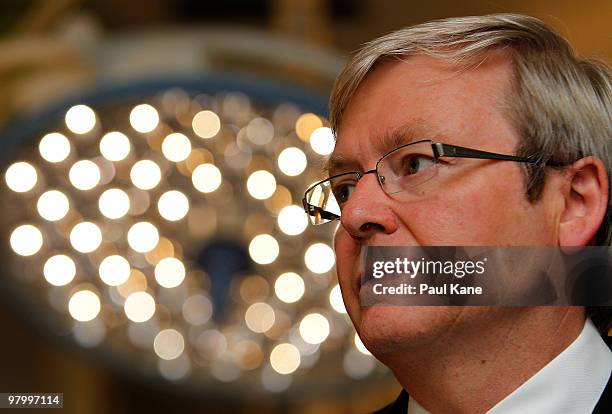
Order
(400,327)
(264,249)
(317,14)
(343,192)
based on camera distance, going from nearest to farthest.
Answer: (400,327)
(343,192)
(264,249)
(317,14)

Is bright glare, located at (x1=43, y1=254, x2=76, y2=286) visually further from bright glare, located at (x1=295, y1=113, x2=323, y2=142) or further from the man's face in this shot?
the man's face

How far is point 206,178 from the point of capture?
4.11 feet

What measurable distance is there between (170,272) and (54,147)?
0.17 meters

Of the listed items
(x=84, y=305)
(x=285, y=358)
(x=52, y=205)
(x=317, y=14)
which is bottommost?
(x=285, y=358)

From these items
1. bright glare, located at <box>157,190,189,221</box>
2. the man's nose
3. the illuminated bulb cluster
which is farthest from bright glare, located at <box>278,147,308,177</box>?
the man's nose

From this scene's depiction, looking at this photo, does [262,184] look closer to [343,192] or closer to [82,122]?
[82,122]

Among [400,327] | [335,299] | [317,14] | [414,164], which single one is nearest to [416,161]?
[414,164]

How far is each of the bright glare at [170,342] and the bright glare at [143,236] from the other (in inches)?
3.5

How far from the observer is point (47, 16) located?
1.65m

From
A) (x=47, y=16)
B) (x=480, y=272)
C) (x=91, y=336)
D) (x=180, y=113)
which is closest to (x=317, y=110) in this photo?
(x=180, y=113)

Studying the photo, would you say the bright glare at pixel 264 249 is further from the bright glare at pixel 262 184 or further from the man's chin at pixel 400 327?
the man's chin at pixel 400 327

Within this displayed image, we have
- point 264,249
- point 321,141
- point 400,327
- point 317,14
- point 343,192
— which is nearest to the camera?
point 400,327

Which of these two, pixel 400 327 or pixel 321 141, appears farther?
pixel 321 141

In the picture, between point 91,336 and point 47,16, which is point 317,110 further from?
point 47,16
